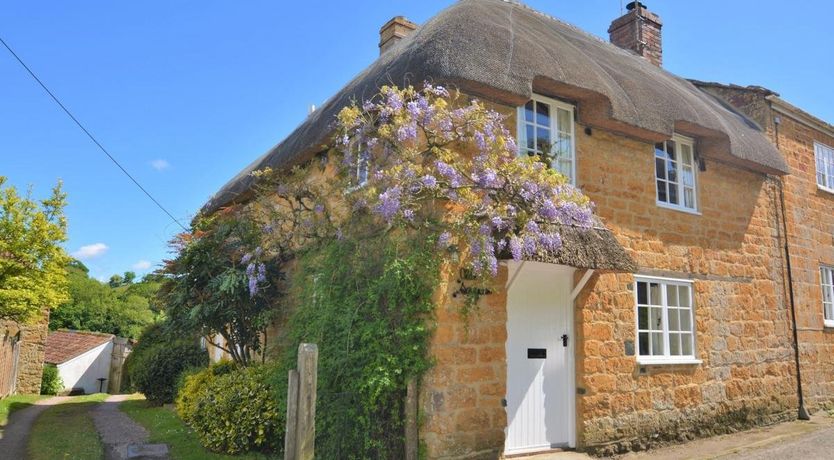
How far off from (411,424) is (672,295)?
4.98m

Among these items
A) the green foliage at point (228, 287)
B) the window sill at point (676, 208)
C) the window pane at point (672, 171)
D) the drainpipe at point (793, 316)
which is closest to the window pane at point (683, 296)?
the window sill at point (676, 208)

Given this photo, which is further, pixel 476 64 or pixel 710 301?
pixel 710 301

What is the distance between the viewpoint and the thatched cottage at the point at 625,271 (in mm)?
6848

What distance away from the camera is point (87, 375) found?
965 inches

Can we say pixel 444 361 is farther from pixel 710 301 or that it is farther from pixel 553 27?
pixel 553 27

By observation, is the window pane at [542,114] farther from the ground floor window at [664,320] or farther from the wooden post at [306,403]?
the wooden post at [306,403]

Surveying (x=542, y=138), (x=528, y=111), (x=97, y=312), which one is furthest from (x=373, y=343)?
(x=97, y=312)

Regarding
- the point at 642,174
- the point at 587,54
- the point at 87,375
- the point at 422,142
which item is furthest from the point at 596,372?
the point at 87,375

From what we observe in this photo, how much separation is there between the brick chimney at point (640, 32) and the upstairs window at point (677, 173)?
4.35m

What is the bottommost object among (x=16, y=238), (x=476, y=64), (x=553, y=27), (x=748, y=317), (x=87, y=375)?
(x=87, y=375)

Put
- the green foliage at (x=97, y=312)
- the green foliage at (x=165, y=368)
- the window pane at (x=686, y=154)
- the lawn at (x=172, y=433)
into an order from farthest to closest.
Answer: the green foliage at (x=97, y=312), the green foliage at (x=165, y=368), the window pane at (x=686, y=154), the lawn at (x=172, y=433)

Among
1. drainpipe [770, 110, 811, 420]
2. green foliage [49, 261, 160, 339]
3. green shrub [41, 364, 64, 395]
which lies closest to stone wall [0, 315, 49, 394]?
green shrub [41, 364, 64, 395]

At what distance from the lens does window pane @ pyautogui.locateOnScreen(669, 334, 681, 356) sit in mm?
8883

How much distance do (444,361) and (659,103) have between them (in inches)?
207
